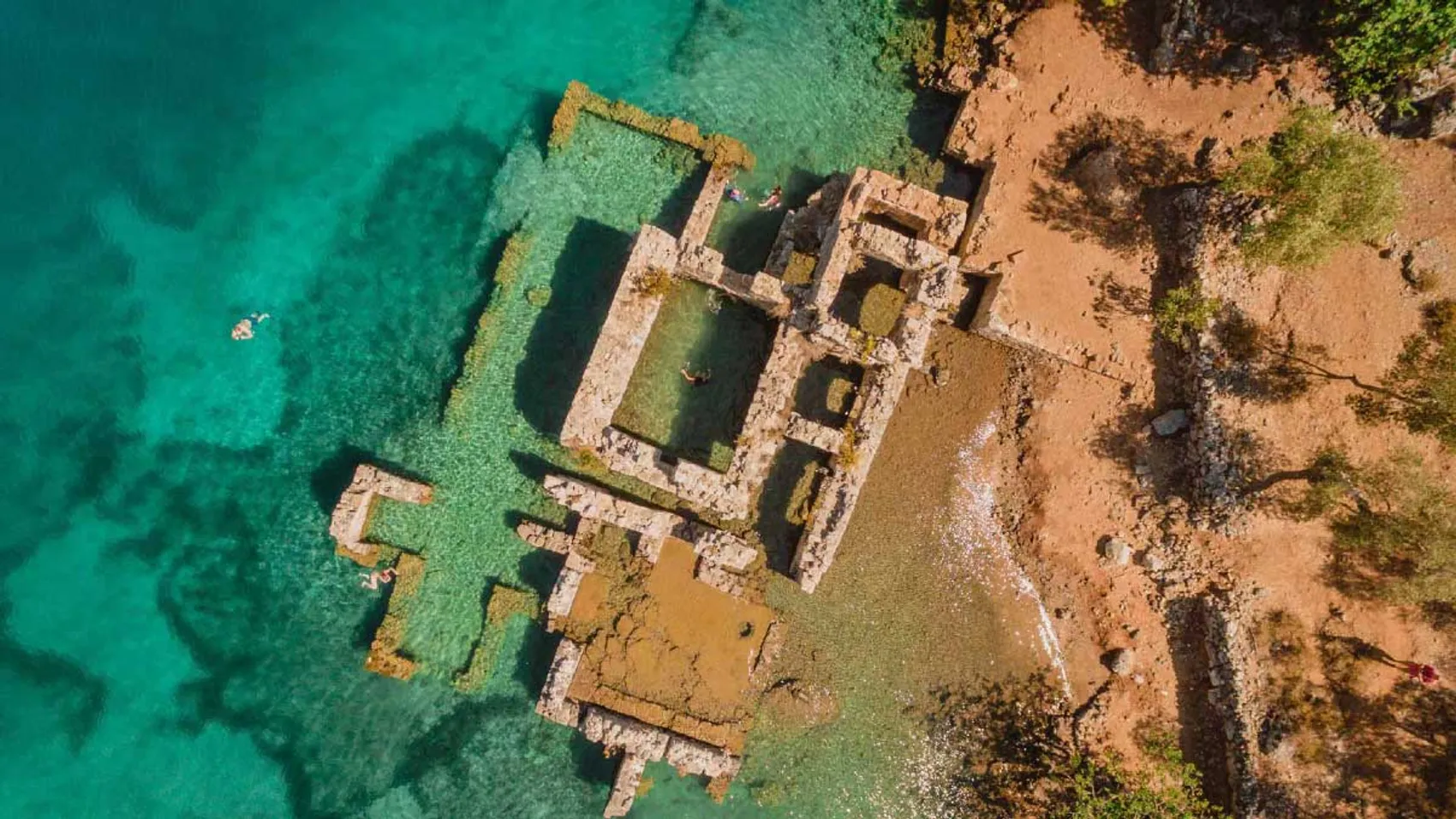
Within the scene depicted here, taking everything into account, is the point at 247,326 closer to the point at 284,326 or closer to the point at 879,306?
the point at 284,326

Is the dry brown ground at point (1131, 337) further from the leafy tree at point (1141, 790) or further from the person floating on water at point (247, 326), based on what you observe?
the person floating on water at point (247, 326)

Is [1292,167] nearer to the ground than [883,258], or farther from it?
farther from it

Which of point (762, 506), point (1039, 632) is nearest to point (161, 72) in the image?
point (762, 506)

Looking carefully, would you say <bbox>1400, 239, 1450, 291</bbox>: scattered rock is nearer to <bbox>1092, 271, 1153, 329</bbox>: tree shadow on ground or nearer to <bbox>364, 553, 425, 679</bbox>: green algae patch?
<bbox>1092, 271, 1153, 329</bbox>: tree shadow on ground

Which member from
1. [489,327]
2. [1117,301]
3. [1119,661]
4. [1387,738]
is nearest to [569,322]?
[489,327]

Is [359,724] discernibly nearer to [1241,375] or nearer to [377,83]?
[377,83]
